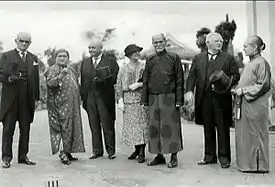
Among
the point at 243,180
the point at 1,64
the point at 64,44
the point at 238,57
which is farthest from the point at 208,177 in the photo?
the point at 1,64

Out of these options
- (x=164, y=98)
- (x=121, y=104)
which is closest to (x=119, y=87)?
(x=121, y=104)

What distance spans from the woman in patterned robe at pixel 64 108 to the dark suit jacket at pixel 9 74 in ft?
0.31

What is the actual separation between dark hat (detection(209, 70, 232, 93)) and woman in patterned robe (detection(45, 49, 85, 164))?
933 millimetres

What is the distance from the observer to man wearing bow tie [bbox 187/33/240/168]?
2.39 meters

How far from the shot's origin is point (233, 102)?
7.93ft

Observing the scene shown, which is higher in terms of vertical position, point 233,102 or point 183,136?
point 233,102

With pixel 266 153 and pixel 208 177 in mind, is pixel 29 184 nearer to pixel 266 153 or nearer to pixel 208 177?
pixel 208 177

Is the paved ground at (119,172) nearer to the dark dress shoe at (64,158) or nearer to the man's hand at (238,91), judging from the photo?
the dark dress shoe at (64,158)

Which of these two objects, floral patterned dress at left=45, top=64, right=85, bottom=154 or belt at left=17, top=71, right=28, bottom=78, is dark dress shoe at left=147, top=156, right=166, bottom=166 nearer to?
floral patterned dress at left=45, top=64, right=85, bottom=154

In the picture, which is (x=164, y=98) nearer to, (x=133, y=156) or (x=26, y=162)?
(x=133, y=156)

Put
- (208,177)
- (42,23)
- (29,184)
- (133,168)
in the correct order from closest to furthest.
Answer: (29,184) → (208,177) → (133,168) → (42,23)

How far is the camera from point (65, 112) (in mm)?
2527

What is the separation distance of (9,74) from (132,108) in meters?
0.84

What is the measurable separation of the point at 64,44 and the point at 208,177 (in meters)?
1.29
